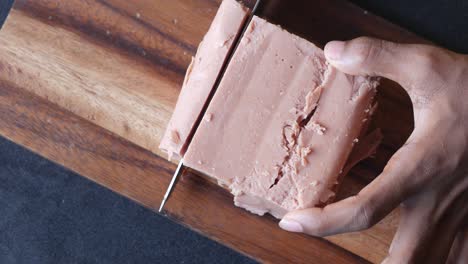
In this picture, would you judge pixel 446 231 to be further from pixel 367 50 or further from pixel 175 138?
pixel 175 138

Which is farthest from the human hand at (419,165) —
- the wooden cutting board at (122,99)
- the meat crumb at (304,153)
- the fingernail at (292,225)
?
the wooden cutting board at (122,99)

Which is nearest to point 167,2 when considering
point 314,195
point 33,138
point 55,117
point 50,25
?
point 50,25

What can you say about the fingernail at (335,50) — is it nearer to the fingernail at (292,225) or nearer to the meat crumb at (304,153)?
the meat crumb at (304,153)

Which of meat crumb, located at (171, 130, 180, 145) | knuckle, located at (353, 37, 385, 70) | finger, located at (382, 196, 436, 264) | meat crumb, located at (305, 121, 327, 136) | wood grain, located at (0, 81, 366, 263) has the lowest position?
wood grain, located at (0, 81, 366, 263)

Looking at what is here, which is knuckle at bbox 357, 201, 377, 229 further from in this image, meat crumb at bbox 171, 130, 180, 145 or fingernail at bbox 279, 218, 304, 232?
meat crumb at bbox 171, 130, 180, 145

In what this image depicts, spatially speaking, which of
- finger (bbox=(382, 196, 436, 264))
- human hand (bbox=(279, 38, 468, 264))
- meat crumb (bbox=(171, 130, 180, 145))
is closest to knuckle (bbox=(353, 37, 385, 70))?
human hand (bbox=(279, 38, 468, 264))

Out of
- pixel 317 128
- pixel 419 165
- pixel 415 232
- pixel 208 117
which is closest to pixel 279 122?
pixel 317 128

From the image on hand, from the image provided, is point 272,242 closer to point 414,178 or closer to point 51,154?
point 414,178
